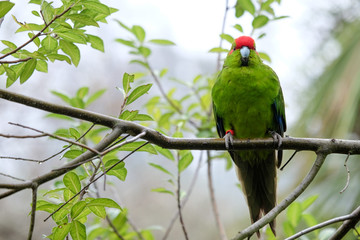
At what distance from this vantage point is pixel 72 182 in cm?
164

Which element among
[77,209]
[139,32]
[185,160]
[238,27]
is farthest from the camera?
[139,32]

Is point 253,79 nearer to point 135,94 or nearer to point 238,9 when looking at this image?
point 238,9

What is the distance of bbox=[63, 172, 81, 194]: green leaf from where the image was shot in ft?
5.32

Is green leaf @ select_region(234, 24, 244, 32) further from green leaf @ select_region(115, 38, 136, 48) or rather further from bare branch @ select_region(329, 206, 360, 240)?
bare branch @ select_region(329, 206, 360, 240)

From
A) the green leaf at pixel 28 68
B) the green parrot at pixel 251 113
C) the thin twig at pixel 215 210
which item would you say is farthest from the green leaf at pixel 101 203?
the green parrot at pixel 251 113

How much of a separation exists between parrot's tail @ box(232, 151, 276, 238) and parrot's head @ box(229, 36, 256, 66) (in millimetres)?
660

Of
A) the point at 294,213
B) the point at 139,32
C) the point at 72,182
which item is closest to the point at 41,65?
the point at 72,182

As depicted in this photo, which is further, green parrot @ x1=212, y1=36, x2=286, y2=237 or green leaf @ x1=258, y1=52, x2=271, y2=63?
green leaf @ x1=258, y1=52, x2=271, y2=63

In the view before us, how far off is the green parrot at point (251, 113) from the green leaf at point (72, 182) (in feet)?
3.99

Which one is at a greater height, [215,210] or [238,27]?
[238,27]

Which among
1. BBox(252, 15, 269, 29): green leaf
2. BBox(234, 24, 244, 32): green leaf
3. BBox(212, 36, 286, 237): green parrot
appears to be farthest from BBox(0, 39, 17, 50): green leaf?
BBox(252, 15, 269, 29): green leaf

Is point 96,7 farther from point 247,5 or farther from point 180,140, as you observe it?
point 247,5

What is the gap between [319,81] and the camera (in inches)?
165

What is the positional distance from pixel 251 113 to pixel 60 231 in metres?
1.49
